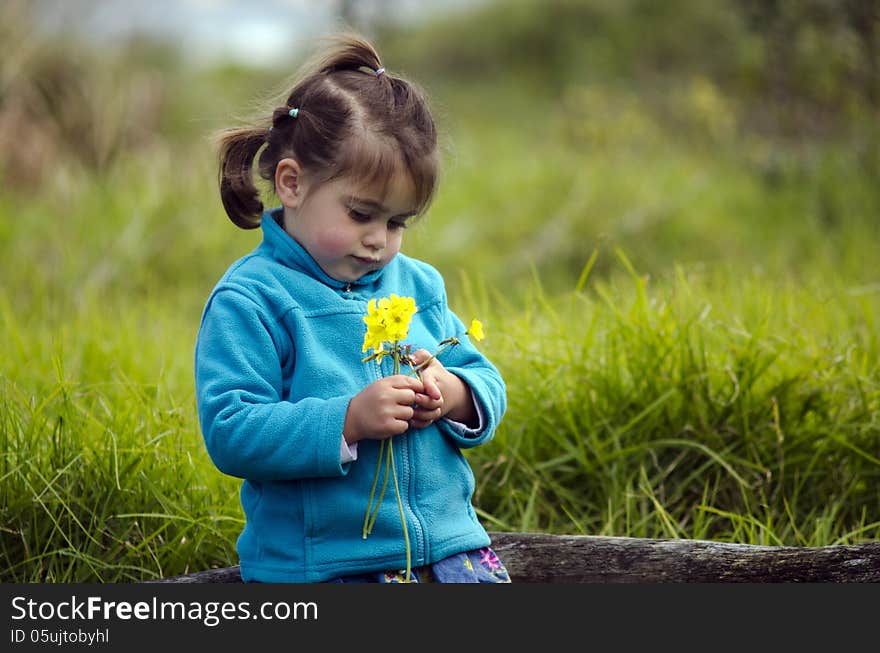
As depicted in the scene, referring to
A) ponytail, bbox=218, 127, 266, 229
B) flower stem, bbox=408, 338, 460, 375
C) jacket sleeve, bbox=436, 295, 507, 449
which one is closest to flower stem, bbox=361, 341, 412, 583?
flower stem, bbox=408, 338, 460, 375

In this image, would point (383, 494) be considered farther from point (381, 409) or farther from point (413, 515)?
point (381, 409)

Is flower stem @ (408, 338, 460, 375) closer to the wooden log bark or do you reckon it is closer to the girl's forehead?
the girl's forehead

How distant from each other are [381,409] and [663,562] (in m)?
0.83

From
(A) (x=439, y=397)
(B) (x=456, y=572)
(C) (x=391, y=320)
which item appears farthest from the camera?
(B) (x=456, y=572)

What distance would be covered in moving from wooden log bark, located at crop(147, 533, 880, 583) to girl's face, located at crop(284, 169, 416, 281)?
0.77 m

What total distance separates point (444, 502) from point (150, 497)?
0.88m

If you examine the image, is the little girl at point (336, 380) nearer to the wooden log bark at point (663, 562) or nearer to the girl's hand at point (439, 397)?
the girl's hand at point (439, 397)

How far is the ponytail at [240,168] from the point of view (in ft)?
7.41

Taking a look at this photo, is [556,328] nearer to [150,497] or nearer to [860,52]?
[150,497]

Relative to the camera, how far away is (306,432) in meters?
1.91

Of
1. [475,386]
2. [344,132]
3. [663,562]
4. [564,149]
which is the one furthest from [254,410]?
[564,149]

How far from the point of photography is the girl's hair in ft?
6.67

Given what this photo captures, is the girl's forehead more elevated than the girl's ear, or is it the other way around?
the girl's ear

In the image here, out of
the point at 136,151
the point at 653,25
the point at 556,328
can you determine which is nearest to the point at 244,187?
the point at 556,328
